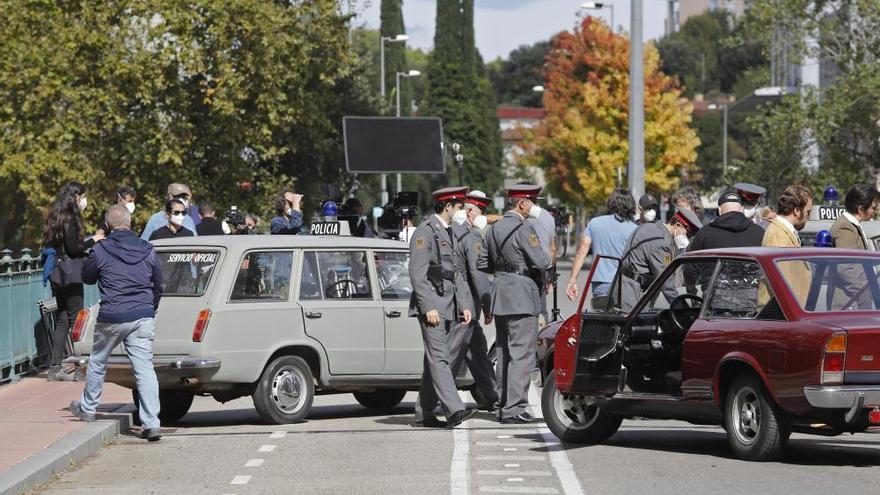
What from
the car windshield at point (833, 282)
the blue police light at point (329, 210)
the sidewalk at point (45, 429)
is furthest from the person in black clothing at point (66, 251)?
the car windshield at point (833, 282)

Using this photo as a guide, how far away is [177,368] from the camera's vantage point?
1317 cm

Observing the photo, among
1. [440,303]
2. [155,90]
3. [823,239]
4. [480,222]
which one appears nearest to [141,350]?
[440,303]

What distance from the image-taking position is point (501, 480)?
34.4 feet

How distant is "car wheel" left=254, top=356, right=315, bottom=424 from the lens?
Answer: 44.7ft

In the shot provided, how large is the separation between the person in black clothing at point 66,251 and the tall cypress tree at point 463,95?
8771 centimetres

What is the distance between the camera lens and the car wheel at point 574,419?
1234 cm

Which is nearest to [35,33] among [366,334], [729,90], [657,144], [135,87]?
[135,87]

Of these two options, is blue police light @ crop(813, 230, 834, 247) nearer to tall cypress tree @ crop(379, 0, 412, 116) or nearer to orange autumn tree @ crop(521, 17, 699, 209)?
orange autumn tree @ crop(521, 17, 699, 209)

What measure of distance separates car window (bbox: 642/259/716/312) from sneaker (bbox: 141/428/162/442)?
12.2ft

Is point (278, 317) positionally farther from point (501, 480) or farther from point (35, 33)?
point (35, 33)

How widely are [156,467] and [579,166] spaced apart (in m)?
61.5

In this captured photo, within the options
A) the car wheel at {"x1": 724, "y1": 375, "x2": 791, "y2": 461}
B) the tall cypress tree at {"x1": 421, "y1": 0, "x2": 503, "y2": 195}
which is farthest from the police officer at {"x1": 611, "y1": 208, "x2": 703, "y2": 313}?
the tall cypress tree at {"x1": 421, "y1": 0, "x2": 503, "y2": 195}

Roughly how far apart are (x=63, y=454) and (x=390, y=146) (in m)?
17.6

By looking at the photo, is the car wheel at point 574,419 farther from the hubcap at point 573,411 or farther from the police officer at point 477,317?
the police officer at point 477,317
